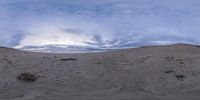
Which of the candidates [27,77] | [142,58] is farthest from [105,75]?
[27,77]

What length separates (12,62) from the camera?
1009 inches

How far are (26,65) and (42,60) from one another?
730mm

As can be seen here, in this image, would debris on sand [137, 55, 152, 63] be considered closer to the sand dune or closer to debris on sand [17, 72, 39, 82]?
the sand dune

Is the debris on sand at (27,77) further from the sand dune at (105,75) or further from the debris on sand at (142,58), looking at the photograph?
the debris on sand at (142,58)

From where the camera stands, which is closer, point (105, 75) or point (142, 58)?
point (105, 75)

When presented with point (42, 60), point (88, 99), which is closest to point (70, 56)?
point (42, 60)

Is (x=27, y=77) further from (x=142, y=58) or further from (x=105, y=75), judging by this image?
(x=142, y=58)

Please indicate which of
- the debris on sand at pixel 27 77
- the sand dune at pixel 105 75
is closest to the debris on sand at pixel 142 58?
the sand dune at pixel 105 75

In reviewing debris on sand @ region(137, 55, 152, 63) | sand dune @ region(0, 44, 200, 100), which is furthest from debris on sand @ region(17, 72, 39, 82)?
debris on sand @ region(137, 55, 152, 63)

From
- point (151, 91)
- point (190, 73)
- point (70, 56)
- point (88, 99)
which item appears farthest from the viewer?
point (70, 56)

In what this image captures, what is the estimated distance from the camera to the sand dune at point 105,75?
22938 millimetres

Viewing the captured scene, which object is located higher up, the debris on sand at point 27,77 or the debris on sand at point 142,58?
the debris on sand at point 142,58

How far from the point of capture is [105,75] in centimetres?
2480

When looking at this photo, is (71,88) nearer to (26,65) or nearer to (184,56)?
(26,65)
